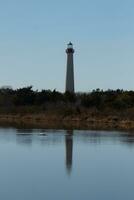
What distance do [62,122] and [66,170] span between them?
33159 millimetres

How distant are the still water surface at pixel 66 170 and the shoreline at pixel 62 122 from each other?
1704 centimetres

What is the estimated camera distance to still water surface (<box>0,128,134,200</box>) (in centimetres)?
1221

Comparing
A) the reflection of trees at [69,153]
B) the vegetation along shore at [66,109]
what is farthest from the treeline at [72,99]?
the reflection of trees at [69,153]

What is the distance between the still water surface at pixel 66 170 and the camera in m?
12.2

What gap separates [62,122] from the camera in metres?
49.2

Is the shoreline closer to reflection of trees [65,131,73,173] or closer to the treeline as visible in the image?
the treeline

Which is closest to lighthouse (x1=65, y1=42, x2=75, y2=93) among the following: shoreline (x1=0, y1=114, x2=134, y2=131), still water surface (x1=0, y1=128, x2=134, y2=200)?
shoreline (x1=0, y1=114, x2=134, y2=131)

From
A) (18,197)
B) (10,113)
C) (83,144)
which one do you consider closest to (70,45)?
(10,113)

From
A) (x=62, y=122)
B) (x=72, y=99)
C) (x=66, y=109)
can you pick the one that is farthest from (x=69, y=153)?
(x=72, y=99)

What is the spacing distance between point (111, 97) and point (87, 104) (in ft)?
10.5

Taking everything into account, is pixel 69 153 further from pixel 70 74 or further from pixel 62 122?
pixel 70 74

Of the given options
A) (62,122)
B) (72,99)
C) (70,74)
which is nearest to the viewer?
(62,122)

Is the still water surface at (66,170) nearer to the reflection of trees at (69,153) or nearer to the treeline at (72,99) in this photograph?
the reflection of trees at (69,153)

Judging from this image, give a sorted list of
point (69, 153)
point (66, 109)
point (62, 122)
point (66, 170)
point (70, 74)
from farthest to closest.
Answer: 1. point (70, 74)
2. point (66, 109)
3. point (62, 122)
4. point (69, 153)
5. point (66, 170)
